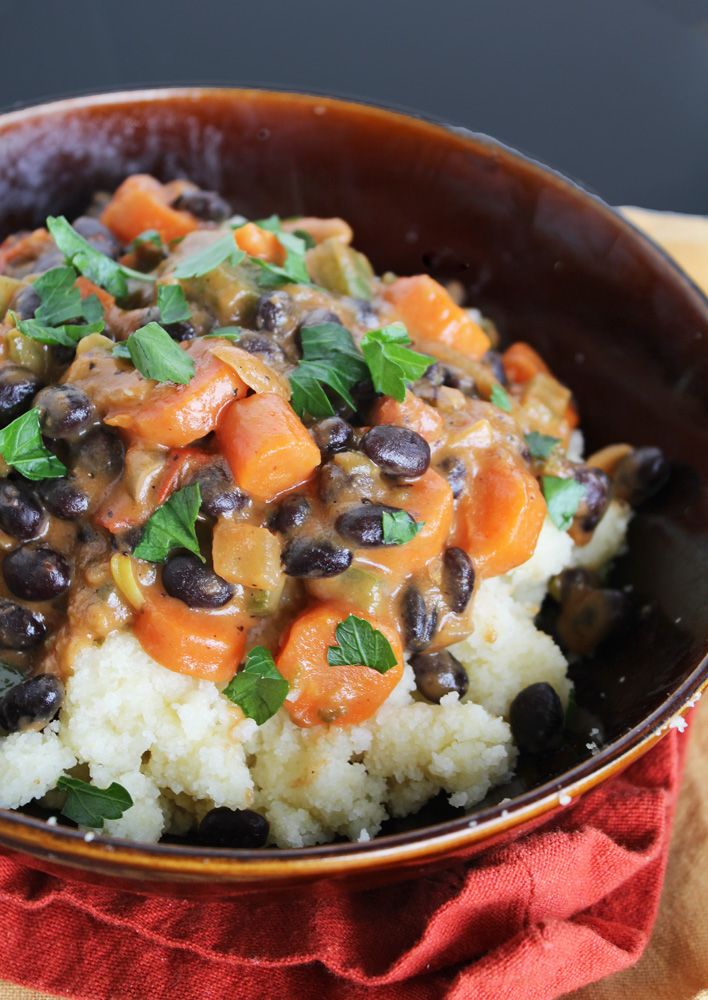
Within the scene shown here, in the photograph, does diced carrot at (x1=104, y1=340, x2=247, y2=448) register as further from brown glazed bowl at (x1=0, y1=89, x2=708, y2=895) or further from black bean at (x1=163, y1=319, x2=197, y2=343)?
brown glazed bowl at (x1=0, y1=89, x2=708, y2=895)

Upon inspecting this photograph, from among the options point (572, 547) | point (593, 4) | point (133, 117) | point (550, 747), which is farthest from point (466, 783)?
point (593, 4)

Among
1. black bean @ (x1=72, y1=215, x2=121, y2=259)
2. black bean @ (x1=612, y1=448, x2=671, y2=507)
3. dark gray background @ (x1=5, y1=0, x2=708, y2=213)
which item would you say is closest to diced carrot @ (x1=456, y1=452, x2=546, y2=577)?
black bean @ (x1=612, y1=448, x2=671, y2=507)

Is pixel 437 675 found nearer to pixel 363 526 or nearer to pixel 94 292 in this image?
pixel 363 526

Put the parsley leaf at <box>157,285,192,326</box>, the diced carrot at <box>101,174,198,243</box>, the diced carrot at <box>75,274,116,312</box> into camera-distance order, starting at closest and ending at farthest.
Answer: the parsley leaf at <box>157,285,192,326</box>
the diced carrot at <box>75,274,116,312</box>
the diced carrot at <box>101,174,198,243</box>

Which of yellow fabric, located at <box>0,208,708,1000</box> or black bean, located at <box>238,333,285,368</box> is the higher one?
black bean, located at <box>238,333,285,368</box>

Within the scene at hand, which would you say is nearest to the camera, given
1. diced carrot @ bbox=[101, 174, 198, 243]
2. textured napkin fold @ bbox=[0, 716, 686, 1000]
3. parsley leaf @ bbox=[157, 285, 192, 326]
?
textured napkin fold @ bbox=[0, 716, 686, 1000]

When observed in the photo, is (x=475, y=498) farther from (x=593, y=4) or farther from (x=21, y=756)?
(x=593, y=4)

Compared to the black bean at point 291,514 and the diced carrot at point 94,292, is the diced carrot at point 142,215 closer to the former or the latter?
the diced carrot at point 94,292

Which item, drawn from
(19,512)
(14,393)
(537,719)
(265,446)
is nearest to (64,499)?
(19,512)
